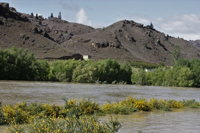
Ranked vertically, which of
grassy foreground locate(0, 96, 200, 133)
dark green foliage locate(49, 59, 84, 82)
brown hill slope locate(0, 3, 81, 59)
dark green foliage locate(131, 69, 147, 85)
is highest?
brown hill slope locate(0, 3, 81, 59)

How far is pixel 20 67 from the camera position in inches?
2699

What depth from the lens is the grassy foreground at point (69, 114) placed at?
8.38 meters

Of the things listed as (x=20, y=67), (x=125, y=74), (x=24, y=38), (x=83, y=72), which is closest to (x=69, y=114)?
(x=20, y=67)

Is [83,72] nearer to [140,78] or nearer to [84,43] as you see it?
[140,78]

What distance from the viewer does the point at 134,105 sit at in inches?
800

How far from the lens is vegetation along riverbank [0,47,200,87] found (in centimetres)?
6788

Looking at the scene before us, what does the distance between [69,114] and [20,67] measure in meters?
Result: 57.5

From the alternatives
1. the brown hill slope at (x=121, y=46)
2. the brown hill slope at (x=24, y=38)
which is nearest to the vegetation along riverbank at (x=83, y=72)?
the brown hill slope at (x=24, y=38)

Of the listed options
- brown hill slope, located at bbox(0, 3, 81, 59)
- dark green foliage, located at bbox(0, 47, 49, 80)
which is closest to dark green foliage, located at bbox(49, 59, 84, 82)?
dark green foliage, located at bbox(0, 47, 49, 80)

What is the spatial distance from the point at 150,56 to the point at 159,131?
6375 inches

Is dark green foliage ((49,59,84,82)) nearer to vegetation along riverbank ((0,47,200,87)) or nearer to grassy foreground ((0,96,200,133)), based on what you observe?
vegetation along riverbank ((0,47,200,87))

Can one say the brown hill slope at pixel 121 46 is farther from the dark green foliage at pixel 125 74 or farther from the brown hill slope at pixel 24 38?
the dark green foliage at pixel 125 74

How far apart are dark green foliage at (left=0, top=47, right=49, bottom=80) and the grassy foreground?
158ft

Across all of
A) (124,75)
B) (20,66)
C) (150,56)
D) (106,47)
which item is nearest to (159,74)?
(124,75)
